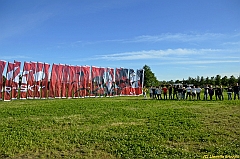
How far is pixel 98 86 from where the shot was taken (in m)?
33.6

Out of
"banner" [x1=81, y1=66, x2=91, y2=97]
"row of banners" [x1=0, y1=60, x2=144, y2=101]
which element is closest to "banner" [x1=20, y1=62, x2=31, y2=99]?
"row of banners" [x1=0, y1=60, x2=144, y2=101]

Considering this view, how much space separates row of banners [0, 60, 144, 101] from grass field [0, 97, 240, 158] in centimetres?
1136

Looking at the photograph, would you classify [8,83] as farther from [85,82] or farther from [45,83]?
[85,82]

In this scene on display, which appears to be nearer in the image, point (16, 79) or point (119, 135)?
point (119, 135)

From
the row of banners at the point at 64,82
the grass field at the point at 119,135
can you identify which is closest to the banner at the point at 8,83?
the row of banners at the point at 64,82

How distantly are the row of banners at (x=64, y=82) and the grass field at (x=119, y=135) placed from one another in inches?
447

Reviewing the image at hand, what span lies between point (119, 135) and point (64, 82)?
21.0 metres

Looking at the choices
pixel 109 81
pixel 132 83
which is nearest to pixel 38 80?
pixel 109 81

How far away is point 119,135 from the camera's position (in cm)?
1024

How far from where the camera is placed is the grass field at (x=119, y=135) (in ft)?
26.7

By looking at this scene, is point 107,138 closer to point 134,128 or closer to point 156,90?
point 134,128

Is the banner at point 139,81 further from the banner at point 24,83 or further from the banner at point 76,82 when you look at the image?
the banner at point 24,83

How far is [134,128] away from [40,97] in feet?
62.3

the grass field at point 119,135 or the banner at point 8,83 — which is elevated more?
the banner at point 8,83
